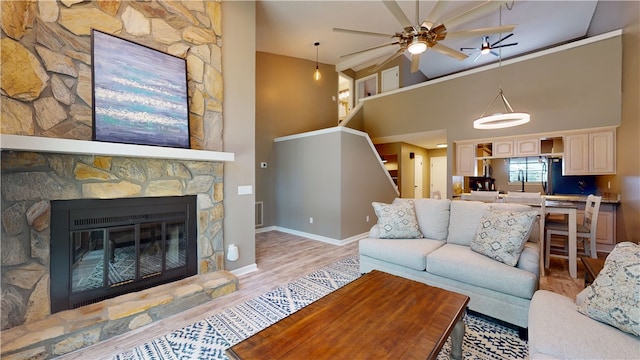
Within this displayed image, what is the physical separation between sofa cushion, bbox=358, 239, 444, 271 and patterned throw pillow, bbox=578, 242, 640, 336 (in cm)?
122

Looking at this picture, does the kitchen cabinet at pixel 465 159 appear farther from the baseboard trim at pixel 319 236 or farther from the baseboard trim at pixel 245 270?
the baseboard trim at pixel 245 270

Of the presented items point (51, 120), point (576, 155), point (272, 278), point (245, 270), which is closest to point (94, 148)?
point (51, 120)

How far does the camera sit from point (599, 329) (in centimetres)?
127

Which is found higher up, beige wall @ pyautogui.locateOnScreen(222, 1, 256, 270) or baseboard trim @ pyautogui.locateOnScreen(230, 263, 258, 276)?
beige wall @ pyautogui.locateOnScreen(222, 1, 256, 270)

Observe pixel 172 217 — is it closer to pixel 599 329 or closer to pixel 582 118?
pixel 599 329

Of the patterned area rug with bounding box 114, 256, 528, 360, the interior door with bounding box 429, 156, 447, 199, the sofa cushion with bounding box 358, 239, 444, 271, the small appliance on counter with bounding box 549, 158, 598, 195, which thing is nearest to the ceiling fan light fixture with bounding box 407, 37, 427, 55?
the sofa cushion with bounding box 358, 239, 444, 271

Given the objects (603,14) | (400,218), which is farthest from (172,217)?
(603,14)

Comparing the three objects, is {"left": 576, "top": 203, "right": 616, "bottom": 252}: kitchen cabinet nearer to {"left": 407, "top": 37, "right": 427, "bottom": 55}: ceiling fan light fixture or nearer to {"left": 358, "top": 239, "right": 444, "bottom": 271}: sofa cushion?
{"left": 358, "top": 239, "right": 444, "bottom": 271}: sofa cushion

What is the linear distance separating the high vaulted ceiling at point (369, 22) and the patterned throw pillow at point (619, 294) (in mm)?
3685

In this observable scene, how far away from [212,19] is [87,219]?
2.53 m

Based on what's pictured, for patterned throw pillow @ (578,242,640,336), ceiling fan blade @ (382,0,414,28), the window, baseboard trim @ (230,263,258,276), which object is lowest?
baseboard trim @ (230,263,258,276)

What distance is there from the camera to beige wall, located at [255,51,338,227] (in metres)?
5.80

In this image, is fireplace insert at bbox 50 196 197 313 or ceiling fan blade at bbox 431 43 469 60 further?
ceiling fan blade at bbox 431 43 469 60

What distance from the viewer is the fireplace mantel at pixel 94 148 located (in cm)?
168
